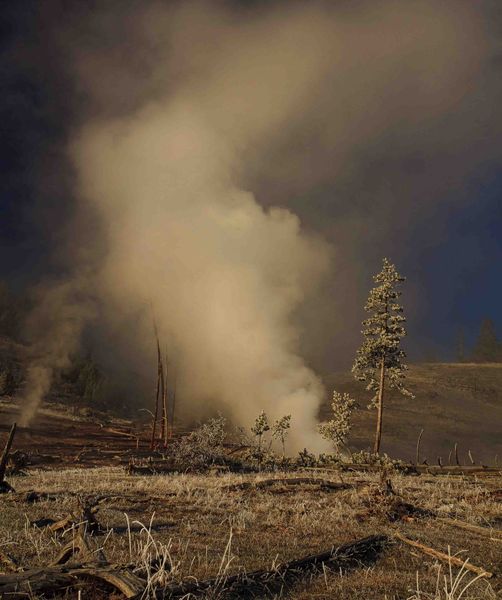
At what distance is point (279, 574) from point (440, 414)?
75.8 metres

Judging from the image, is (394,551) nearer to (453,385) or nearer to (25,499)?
(25,499)

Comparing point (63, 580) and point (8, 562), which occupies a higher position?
point (63, 580)

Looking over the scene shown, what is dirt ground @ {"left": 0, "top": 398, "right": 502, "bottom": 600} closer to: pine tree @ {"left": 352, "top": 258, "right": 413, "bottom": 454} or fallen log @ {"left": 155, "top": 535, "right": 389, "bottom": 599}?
fallen log @ {"left": 155, "top": 535, "right": 389, "bottom": 599}

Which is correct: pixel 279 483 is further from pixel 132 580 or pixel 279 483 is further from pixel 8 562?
pixel 132 580

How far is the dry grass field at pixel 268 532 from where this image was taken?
504 cm

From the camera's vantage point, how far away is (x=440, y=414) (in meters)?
73.2

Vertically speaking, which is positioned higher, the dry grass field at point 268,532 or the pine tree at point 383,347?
the pine tree at point 383,347

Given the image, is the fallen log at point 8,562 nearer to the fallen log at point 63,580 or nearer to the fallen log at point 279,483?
the fallen log at point 63,580

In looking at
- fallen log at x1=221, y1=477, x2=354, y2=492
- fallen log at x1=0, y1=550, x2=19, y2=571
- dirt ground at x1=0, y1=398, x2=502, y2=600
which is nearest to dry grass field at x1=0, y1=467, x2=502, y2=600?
dirt ground at x1=0, y1=398, x2=502, y2=600

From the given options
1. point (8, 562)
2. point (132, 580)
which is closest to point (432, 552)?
point (132, 580)

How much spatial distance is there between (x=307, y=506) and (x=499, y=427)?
221 ft

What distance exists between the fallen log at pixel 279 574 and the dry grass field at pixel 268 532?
3.3 inches

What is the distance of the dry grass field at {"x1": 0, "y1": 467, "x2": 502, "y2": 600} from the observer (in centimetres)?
504

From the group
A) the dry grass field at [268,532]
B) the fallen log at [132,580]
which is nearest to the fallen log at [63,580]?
the fallen log at [132,580]
